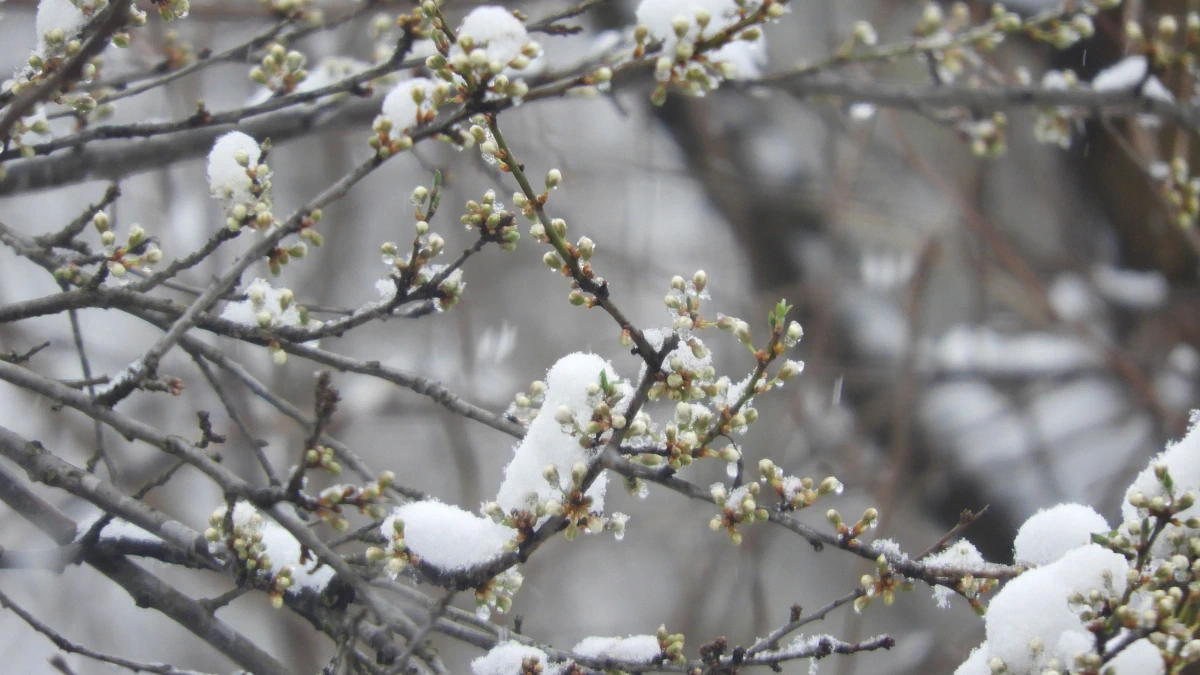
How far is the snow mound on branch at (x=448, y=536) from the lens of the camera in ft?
5.18

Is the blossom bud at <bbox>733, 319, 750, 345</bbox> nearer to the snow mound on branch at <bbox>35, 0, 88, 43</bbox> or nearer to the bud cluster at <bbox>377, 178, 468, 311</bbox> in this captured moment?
the bud cluster at <bbox>377, 178, 468, 311</bbox>

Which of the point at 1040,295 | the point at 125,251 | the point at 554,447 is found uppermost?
the point at 1040,295

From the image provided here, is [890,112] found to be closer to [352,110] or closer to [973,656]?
[352,110]

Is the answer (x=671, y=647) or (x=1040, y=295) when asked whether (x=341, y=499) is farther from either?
(x=1040, y=295)

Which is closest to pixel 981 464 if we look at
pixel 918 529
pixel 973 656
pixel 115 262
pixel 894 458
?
pixel 918 529

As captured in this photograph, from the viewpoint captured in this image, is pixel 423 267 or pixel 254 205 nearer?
pixel 254 205

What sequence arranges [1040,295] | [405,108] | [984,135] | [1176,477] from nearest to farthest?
[1176,477] < [405,108] < [984,135] < [1040,295]

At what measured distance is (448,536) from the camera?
1601 millimetres

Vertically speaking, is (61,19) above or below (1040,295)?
below

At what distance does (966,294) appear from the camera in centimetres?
747

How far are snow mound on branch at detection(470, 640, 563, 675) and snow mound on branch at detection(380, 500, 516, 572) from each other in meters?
0.18

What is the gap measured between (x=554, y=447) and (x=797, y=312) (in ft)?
15.0

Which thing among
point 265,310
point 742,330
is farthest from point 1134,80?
point 265,310

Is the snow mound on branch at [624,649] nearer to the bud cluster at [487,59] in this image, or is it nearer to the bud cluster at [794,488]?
the bud cluster at [794,488]
